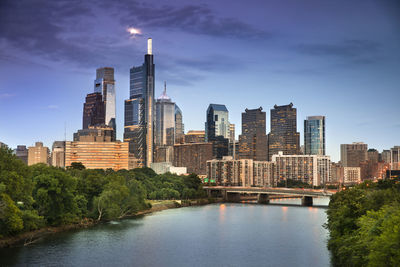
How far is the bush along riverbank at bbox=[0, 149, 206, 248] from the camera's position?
62000 mm

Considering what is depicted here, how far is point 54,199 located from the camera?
77188 millimetres

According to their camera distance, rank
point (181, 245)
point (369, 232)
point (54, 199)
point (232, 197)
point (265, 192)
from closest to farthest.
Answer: point (369, 232), point (181, 245), point (54, 199), point (265, 192), point (232, 197)

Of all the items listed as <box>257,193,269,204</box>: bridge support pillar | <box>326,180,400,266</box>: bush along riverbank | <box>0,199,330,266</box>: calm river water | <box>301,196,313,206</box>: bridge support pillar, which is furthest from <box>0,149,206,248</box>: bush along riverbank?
<box>257,193,269,204</box>: bridge support pillar

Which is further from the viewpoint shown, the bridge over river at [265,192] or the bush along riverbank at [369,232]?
the bridge over river at [265,192]

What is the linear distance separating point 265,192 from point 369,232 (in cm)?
12634

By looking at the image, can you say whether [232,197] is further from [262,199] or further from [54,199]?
[54,199]

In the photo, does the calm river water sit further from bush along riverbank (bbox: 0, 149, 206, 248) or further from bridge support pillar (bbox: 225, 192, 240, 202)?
bridge support pillar (bbox: 225, 192, 240, 202)

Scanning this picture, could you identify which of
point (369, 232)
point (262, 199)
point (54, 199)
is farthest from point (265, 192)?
point (369, 232)

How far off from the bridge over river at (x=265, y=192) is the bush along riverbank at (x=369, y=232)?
89505 millimetres

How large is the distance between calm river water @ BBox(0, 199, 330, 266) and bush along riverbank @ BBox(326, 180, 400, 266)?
5632 mm

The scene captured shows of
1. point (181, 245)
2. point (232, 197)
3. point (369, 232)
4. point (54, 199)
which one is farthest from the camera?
point (232, 197)

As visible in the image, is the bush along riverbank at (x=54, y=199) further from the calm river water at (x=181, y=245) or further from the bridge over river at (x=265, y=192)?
the bridge over river at (x=265, y=192)

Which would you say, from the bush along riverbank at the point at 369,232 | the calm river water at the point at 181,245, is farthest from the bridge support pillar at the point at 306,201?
the bush along riverbank at the point at 369,232

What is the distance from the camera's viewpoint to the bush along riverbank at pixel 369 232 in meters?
33.1
